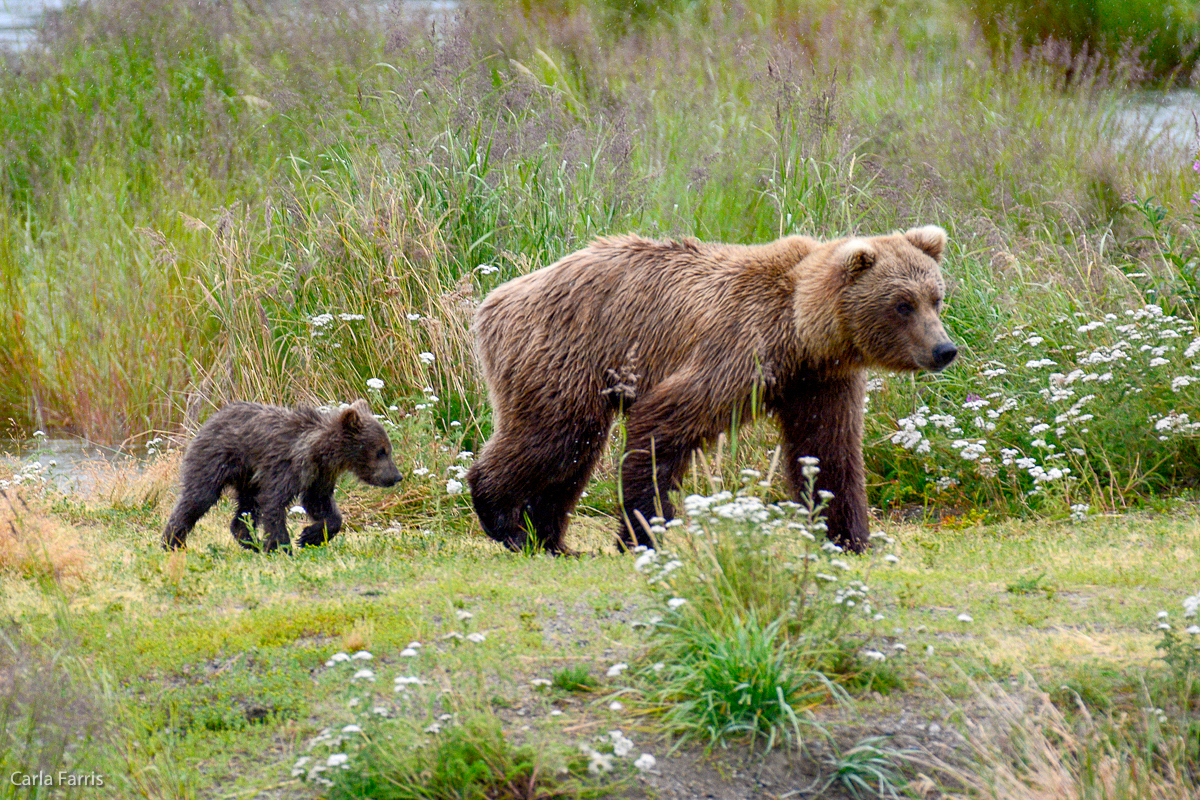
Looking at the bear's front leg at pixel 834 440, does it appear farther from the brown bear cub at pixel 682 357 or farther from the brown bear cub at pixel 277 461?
the brown bear cub at pixel 277 461

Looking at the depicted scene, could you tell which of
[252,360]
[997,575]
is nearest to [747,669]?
[997,575]

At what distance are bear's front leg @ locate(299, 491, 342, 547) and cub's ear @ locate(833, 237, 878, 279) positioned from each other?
3135 millimetres

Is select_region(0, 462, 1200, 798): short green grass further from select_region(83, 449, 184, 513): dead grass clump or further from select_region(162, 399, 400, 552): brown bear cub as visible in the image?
select_region(83, 449, 184, 513): dead grass clump

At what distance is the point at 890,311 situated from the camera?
618cm

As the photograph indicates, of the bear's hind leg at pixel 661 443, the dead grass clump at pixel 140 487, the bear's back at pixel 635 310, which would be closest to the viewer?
the bear's hind leg at pixel 661 443

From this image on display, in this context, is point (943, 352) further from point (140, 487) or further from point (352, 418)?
point (140, 487)

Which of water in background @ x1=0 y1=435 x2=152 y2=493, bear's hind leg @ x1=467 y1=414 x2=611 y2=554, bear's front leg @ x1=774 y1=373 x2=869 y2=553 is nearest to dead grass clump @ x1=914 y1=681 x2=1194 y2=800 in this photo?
bear's front leg @ x1=774 y1=373 x2=869 y2=553

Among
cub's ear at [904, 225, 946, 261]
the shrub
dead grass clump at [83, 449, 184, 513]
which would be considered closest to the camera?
the shrub

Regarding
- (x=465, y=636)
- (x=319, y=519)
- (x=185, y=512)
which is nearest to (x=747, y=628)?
(x=465, y=636)

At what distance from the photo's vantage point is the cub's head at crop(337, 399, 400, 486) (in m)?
6.70

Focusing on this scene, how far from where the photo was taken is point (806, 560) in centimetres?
394

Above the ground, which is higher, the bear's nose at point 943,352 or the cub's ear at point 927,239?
the cub's ear at point 927,239

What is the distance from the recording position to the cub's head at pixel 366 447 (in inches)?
264

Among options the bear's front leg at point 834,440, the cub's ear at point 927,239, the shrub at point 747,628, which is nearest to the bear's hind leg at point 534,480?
the bear's front leg at point 834,440
